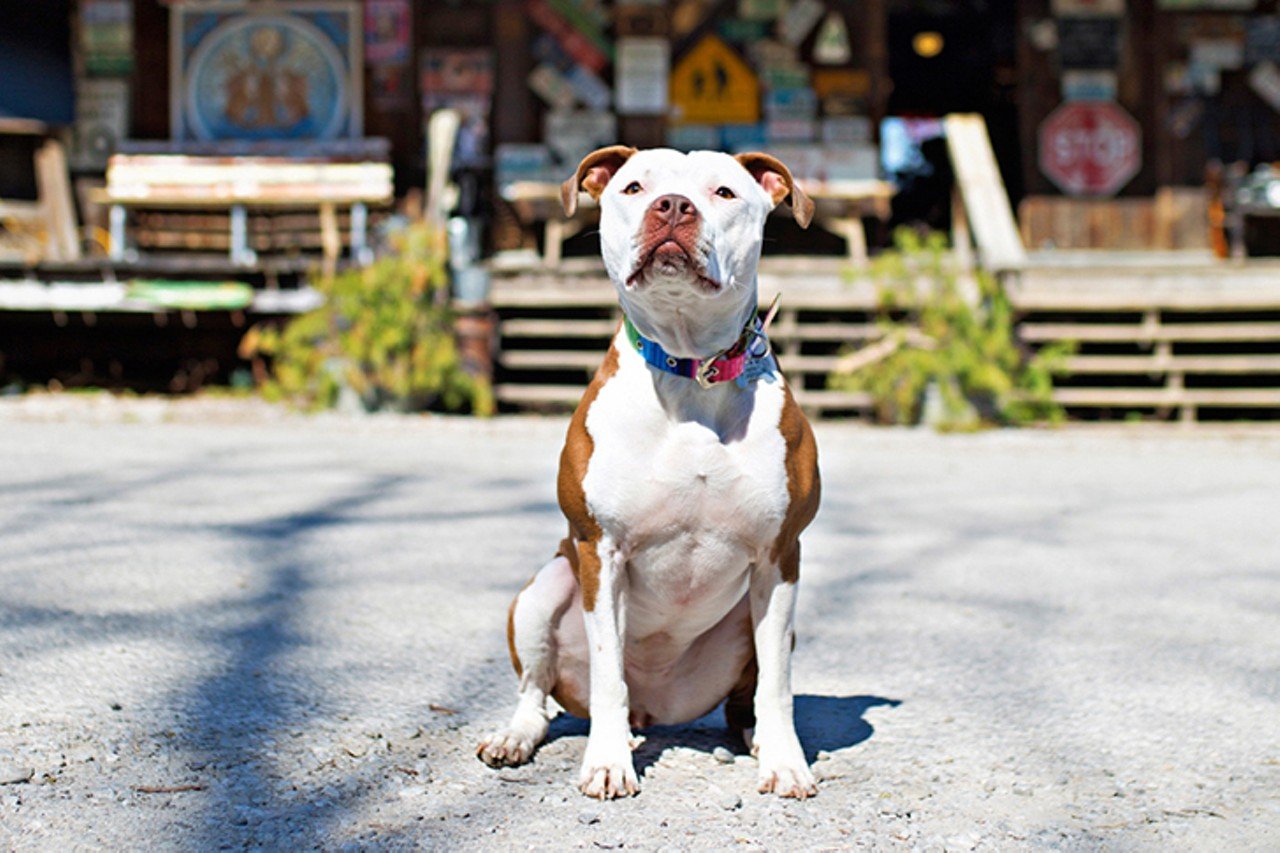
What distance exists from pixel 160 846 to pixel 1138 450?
6613 millimetres

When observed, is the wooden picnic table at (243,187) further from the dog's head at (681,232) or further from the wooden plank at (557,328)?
the dog's head at (681,232)

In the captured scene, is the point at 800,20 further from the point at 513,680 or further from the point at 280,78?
the point at 513,680

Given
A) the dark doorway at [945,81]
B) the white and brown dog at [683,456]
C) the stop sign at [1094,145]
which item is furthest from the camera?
the dark doorway at [945,81]

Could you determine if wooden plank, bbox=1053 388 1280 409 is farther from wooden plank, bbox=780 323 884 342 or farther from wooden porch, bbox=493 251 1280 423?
wooden plank, bbox=780 323 884 342

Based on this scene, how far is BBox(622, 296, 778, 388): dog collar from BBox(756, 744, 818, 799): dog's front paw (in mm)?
654

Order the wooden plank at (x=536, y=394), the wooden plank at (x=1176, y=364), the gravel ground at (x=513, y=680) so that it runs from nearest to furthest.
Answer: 1. the gravel ground at (x=513, y=680)
2. the wooden plank at (x=1176, y=364)
3. the wooden plank at (x=536, y=394)

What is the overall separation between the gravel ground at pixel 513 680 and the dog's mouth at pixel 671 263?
0.87 metres

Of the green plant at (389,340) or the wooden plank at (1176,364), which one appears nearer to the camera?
the green plant at (389,340)

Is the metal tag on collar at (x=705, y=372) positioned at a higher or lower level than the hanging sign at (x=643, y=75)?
lower

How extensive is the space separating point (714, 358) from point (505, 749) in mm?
798

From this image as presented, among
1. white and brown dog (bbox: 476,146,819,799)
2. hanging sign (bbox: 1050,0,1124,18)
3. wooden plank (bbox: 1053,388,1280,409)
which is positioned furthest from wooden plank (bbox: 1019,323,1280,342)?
white and brown dog (bbox: 476,146,819,799)

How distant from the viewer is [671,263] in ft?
6.44

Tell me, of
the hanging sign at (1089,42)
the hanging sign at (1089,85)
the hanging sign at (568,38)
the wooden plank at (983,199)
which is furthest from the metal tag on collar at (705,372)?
the hanging sign at (1089,42)

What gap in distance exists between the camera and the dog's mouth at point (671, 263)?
195 cm
